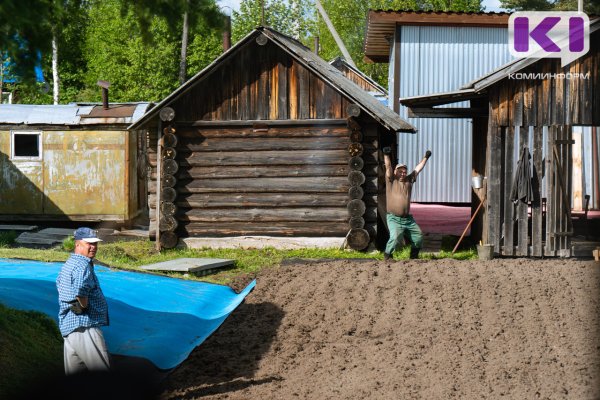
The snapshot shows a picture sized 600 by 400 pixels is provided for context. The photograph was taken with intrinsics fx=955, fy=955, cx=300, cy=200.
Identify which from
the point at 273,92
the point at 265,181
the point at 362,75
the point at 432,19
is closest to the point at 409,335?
the point at 265,181

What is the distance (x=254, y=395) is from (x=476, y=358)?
248 cm

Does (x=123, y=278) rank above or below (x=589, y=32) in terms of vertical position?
below

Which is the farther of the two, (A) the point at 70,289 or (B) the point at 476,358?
(B) the point at 476,358

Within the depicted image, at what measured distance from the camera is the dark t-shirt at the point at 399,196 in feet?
→ 51.8

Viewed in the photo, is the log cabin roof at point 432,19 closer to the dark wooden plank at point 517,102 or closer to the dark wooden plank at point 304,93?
the dark wooden plank at point 304,93

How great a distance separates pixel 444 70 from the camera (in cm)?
2562

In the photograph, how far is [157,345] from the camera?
10023mm

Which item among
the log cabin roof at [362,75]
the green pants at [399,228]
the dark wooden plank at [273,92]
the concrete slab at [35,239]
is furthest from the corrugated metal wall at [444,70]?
the concrete slab at [35,239]

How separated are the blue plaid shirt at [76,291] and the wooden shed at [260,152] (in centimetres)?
979

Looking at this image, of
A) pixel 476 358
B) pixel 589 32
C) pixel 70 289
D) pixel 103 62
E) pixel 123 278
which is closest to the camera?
pixel 70 289

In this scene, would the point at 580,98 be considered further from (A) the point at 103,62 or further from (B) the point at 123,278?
(A) the point at 103,62

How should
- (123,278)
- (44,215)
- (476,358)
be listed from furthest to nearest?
1. (44,215)
2. (123,278)
3. (476,358)

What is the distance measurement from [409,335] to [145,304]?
10.6 feet

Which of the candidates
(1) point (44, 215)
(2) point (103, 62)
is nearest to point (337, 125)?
(1) point (44, 215)
